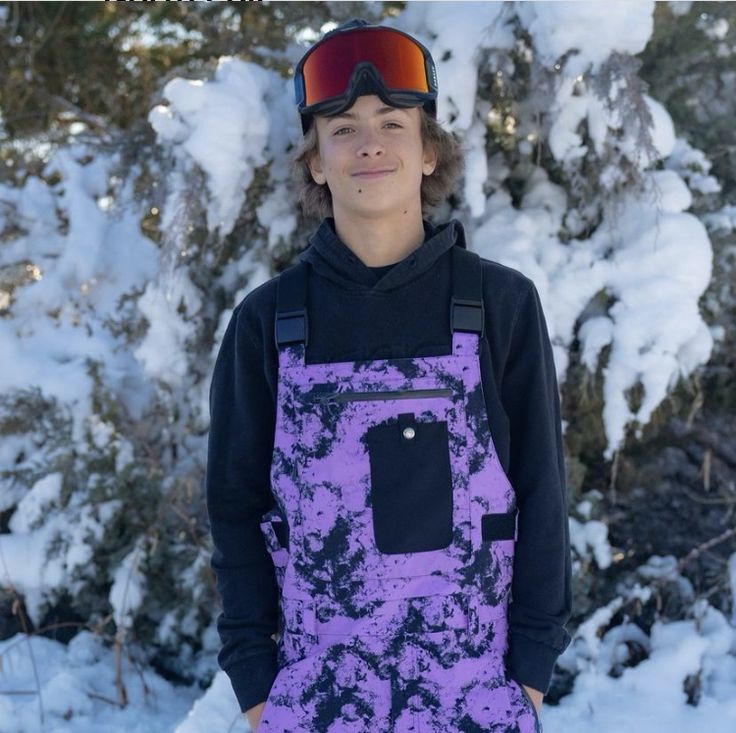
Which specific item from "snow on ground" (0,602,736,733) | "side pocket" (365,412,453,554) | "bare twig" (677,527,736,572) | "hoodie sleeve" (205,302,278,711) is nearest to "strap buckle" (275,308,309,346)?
"hoodie sleeve" (205,302,278,711)

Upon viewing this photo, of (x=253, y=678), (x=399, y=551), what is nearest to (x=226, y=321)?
(x=253, y=678)

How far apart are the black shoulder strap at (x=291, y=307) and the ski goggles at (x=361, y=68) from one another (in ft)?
1.21

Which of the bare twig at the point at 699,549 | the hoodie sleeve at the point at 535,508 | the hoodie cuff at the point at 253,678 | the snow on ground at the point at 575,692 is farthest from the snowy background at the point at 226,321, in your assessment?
the hoodie sleeve at the point at 535,508

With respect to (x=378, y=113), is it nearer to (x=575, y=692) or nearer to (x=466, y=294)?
(x=466, y=294)

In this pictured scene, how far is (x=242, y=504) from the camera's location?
191 centimetres

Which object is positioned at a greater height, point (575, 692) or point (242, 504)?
point (242, 504)

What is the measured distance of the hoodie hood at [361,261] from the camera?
1.78 metres

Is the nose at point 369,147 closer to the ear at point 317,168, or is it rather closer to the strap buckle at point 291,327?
the ear at point 317,168

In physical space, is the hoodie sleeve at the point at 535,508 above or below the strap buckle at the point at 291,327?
below

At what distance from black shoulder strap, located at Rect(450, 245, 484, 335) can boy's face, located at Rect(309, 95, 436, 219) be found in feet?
0.60

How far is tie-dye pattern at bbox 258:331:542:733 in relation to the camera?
165 cm

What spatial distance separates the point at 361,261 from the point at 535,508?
2.07 feet

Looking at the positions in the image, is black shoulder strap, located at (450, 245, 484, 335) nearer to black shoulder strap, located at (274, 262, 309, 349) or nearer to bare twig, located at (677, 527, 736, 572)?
black shoulder strap, located at (274, 262, 309, 349)

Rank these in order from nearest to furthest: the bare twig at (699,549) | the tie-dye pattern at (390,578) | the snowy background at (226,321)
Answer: the tie-dye pattern at (390,578), the snowy background at (226,321), the bare twig at (699,549)
